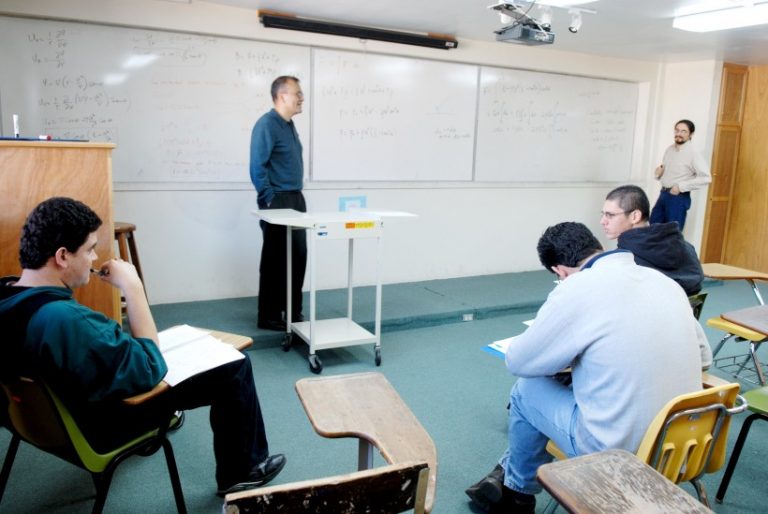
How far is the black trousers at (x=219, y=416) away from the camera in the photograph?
1654mm

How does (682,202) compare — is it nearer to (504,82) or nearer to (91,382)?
(504,82)

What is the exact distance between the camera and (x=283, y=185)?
3.63 metres

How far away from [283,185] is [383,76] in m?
1.60

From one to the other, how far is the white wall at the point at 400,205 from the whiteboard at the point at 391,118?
0.11 meters

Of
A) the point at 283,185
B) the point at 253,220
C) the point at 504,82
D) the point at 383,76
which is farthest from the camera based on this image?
the point at 504,82

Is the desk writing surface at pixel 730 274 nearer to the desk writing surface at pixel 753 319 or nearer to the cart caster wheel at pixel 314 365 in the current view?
the desk writing surface at pixel 753 319

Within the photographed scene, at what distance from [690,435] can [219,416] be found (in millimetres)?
1440

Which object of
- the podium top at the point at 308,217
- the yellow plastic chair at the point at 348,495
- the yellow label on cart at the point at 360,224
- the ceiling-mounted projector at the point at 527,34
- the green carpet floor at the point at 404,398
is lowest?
the green carpet floor at the point at 404,398

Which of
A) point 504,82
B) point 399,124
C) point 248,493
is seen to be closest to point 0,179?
point 248,493

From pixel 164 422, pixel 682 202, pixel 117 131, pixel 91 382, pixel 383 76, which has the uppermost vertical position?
pixel 383 76

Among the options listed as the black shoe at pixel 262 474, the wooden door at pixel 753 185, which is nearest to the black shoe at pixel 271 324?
the black shoe at pixel 262 474

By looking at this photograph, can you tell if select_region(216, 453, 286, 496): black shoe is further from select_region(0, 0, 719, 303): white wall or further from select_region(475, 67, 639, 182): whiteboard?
select_region(475, 67, 639, 182): whiteboard

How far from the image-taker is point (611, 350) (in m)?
1.53

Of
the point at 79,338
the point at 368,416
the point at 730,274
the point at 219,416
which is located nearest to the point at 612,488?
the point at 368,416
